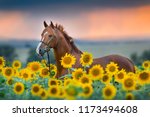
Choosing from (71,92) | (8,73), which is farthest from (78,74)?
(8,73)

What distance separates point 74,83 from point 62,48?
39.2 inches

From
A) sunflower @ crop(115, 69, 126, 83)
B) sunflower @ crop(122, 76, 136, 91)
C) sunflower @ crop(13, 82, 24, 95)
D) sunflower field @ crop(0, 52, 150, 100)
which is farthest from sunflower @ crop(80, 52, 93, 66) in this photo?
sunflower @ crop(13, 82, 24, 95)

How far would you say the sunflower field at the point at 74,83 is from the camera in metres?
4.79

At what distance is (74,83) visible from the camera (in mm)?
4801

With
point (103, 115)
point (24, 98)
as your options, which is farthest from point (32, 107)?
point (103, 115)

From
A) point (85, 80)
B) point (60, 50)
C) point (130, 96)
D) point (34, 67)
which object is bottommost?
point (130, 96)

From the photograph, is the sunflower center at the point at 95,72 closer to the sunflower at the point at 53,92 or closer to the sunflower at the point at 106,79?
the sunflower at the point at 106,79

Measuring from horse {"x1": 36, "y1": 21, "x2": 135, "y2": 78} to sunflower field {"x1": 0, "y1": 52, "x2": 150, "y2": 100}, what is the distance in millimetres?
192

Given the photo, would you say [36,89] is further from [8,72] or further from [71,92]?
[8,72]

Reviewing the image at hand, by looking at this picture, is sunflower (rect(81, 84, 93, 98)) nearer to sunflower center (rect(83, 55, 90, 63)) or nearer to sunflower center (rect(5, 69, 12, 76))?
sunflower center (rect(83, 55, 90, 63))

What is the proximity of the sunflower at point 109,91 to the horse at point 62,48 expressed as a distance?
2.48 feet

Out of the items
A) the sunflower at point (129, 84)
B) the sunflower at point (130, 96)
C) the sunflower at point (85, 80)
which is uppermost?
the sunflower at point (85, 80)

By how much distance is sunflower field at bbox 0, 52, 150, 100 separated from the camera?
188 inches

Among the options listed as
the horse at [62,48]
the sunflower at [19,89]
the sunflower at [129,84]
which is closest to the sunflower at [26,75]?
the sunflower at [19,89]
